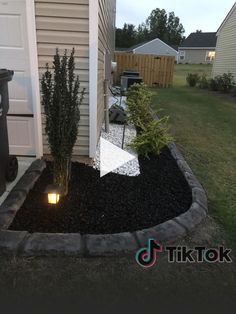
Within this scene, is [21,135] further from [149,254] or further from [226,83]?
[226,83]

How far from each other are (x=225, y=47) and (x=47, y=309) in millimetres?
17644

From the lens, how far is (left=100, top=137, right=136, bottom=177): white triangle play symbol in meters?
3.81

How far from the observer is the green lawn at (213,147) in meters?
3.05

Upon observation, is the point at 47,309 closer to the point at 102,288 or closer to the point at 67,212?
the point at 102,288

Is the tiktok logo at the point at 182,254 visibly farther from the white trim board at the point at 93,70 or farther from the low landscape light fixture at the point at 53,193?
the white trim board at the point at 93,70

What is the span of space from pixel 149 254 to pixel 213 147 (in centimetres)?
358

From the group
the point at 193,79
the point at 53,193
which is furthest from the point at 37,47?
the point at 193,79

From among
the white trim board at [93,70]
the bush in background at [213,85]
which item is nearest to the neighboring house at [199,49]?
the bush in background at [213,85]

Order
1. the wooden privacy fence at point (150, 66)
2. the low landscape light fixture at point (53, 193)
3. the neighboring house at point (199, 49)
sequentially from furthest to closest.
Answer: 1. the neighboring house at point (199, 49)
2. the wooden privacy fence at point (150, 66)
3. the low landscape light fixture at point (53, 193)

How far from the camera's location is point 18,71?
352 centimetres

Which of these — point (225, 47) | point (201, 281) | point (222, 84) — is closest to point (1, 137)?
point (201, 281)

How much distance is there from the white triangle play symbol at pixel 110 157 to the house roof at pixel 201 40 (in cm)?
4867

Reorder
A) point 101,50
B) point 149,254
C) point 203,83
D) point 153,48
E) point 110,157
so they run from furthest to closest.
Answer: point 153,48
point 203,83
point 101,50
point 110,157
point 149,254

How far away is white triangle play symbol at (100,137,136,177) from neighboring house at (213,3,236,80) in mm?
12051
